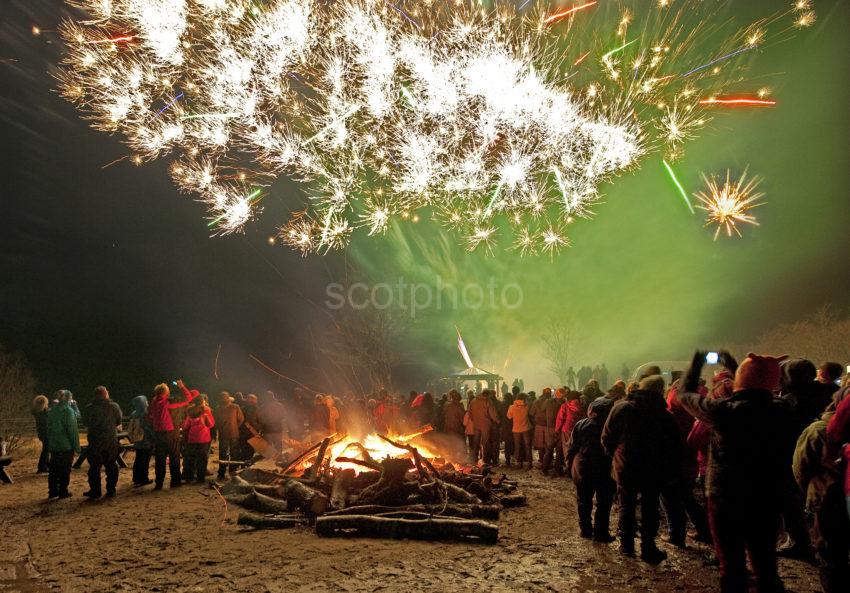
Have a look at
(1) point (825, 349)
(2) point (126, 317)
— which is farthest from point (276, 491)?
(1) point (825, 349)

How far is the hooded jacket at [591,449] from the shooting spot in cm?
619

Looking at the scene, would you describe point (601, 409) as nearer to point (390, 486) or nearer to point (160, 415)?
point (390, 486)

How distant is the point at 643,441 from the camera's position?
546cm

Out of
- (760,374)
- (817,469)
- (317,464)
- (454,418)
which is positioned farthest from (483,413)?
(760,374)

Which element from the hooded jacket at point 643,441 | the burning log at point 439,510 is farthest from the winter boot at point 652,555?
the burning log at point 439,510

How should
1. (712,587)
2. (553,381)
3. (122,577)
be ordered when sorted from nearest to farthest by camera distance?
(712,587), (122,577), (553,381)

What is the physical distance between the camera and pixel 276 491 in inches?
340

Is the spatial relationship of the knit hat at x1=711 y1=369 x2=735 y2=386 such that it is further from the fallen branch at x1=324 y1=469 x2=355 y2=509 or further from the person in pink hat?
the fallen branch at x1=324 y1=469 x2=355 y2=509

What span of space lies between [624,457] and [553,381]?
6197 cm

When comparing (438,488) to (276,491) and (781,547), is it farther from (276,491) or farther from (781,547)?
(781,547)

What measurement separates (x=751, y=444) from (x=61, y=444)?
10750 millimetres

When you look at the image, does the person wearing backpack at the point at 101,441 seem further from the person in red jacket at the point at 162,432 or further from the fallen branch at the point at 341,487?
the fallen branch at the point at 341,487

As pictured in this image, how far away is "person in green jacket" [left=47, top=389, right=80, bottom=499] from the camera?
29.6ft

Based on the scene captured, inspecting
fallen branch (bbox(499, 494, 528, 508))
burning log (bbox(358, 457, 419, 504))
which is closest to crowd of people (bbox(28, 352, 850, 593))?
fallen branch (bbox(499, 494, 528, 508))
